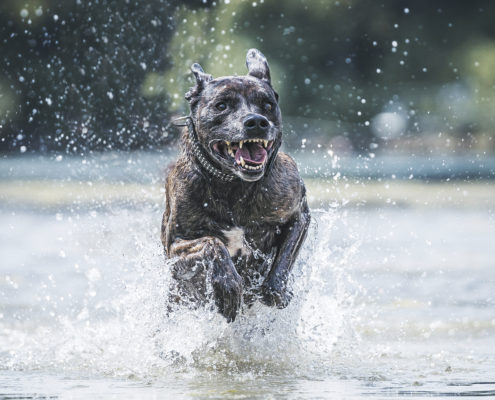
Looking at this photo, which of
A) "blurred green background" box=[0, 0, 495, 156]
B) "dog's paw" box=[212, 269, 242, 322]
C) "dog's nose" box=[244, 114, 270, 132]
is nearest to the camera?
"dog's nose" box=[244, 114, 270, 132]

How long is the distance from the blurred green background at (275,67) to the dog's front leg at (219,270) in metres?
15.1

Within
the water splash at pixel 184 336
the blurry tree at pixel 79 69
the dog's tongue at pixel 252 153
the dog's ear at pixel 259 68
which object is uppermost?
the blurry tree at pixel 79 69

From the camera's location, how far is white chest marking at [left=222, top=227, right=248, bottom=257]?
199 inches

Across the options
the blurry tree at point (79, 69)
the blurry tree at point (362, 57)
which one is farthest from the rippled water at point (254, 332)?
the blurry tree at point (362, 57)

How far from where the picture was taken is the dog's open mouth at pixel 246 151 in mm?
4770

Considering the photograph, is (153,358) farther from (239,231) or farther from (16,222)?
(16,222)

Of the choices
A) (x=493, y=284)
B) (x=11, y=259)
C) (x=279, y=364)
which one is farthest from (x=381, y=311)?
(x=11, y=259)

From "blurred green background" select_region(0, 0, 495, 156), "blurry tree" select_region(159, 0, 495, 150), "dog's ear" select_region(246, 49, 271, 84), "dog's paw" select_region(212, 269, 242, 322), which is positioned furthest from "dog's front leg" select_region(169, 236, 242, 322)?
"blurry tree" select_region(159, 0, 495, 150)

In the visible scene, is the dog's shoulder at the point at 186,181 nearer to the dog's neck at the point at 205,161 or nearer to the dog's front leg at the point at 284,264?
the dog's neck at the point at 205,161

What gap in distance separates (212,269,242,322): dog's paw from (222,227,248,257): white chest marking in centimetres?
29

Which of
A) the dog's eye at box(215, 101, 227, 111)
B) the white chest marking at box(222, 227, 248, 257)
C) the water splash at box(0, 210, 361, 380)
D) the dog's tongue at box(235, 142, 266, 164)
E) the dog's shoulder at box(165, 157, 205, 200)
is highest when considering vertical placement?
the dog's eye at box(215, 101, 227, 111)

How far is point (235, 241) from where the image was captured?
5.12 m

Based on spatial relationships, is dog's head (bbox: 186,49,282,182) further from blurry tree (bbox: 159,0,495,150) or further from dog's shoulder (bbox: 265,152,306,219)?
blurry tree (bbox: 159,0,495,150)

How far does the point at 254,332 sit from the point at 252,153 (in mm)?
1094
